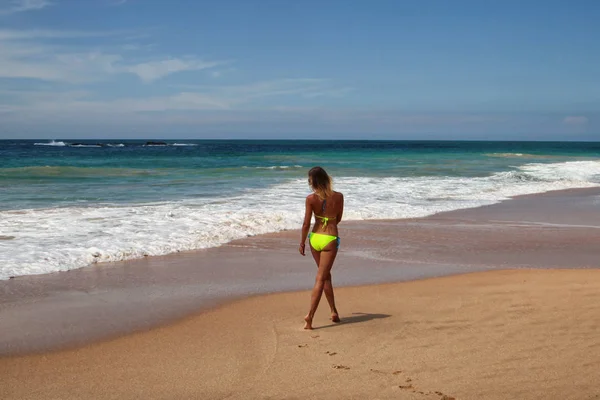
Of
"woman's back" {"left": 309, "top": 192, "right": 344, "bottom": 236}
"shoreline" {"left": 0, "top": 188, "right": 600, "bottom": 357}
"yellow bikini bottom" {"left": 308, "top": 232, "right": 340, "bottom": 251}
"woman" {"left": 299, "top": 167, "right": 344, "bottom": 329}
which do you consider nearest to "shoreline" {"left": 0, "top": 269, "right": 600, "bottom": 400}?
"woman" {"left": 299, "top": 167, "right": 344, "bottom": 329}

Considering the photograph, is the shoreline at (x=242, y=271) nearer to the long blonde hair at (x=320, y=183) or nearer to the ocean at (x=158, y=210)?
the ocean at (x=158, y=210)

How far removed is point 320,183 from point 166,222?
724 centimetres

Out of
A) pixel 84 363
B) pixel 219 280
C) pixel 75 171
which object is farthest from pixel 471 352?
pixel 75 171

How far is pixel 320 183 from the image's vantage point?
562 cm

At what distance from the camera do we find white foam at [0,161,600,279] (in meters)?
9.02

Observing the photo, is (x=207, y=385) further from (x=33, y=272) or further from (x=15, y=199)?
(x=15, y=199)

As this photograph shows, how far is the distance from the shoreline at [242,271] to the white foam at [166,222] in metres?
0.54

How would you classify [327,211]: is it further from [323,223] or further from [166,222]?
[166,222]

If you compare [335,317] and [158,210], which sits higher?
[158,210]

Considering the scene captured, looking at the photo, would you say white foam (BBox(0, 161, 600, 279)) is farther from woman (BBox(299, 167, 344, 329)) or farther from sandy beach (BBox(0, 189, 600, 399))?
woman (BBox(299, 167, 344, 329))

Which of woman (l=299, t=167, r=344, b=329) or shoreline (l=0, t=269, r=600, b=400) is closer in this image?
shoreline (l=0, t=269, r=600, b=400)

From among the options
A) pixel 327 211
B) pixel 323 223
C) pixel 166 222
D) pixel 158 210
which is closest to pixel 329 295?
pixel 323 223

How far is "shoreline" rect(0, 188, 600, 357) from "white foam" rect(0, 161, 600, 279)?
54 cm

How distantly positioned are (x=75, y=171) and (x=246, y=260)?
2607 cm
